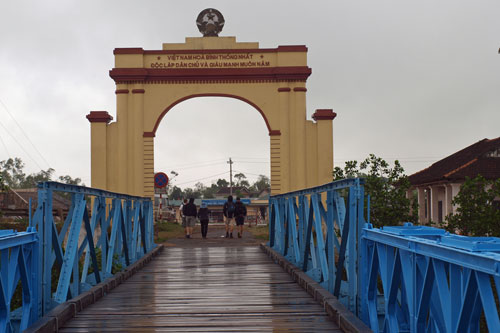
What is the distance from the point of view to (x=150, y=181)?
72.1 feet

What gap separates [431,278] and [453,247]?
386 mm

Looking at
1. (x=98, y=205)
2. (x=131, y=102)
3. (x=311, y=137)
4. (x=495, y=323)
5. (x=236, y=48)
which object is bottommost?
(x=495, y=323)

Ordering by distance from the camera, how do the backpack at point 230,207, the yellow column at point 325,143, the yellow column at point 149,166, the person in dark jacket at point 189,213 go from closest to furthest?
the backpack at point 230,207, the person in dark jacket at point 189,213, the yellow column at point 325,143, the yellow column at point 149,166

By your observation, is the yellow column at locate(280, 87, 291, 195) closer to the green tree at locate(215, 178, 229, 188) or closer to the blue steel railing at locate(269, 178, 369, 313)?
the blue steel railing at locate(269, 178, 369, 313)

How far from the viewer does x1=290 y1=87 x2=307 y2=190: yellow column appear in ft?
71.3

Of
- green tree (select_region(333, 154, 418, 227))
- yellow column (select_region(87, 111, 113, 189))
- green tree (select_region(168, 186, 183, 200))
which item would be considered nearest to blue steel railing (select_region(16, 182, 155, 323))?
green tree (select_region(333, 154, 418, 227))

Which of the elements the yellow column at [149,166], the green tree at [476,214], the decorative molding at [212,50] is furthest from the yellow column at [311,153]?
the green tree at [476,214]

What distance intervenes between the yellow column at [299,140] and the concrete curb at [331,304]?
1232cm

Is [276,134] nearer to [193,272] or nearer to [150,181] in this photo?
[150,181]

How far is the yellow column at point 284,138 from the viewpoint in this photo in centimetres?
2172

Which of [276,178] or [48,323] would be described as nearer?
[48,323]

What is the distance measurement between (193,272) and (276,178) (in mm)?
11937

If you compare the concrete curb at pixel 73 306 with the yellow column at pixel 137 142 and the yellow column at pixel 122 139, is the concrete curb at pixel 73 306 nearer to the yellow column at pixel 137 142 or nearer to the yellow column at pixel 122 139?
the yellow column at pixel 137 142

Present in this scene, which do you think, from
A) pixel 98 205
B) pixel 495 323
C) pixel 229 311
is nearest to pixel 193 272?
pixel 98 205
